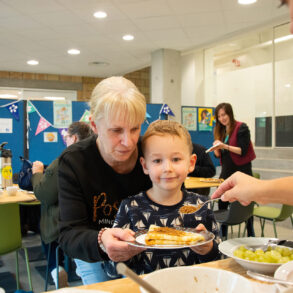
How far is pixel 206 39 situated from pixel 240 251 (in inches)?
254

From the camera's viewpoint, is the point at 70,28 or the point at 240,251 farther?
the point at 70,28

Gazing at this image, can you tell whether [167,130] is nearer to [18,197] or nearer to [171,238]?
[171,238]

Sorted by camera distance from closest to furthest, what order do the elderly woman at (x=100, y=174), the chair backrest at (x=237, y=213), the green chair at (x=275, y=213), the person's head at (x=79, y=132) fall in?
A: 1. the elderly woman at (x=100, y=174)
2. the person's head at (x=79, y=132)
3. the chair backrest at (x=237, y=213)
4. the green chair at (x=275, y=213)

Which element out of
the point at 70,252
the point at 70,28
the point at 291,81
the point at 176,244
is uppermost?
the point at 70,28

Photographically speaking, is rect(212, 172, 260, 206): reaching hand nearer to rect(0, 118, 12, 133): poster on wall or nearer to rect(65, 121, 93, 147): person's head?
rect(65, 121, 93, 147): person's head

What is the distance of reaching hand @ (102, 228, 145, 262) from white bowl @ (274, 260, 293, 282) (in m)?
0.39

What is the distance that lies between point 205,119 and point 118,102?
6.12 metres

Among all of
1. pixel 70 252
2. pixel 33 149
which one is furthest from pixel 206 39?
pixel 70 252

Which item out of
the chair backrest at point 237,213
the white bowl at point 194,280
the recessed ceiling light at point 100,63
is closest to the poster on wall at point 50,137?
the chair backrest at point 237,213

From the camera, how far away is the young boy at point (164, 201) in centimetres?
119

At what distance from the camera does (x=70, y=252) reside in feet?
4.00

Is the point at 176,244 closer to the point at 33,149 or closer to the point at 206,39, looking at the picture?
the point at 33,149

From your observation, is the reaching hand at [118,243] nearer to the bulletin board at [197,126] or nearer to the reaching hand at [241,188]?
the reaching hand at [241,188]

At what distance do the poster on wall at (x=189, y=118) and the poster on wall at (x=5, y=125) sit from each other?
3385 mm
